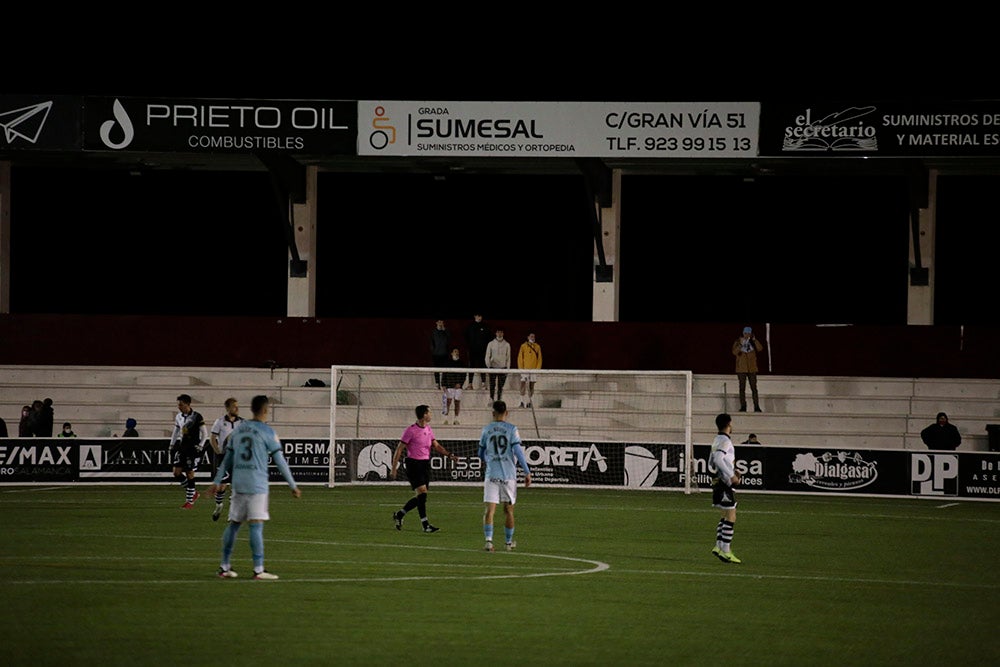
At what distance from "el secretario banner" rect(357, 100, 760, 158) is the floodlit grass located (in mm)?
12307

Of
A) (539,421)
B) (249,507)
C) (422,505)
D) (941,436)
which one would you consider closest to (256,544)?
(249,507)

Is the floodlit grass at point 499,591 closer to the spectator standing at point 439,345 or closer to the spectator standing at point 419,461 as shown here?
the spectator standing at point 419,461

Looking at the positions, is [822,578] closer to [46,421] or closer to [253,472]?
[253,472]

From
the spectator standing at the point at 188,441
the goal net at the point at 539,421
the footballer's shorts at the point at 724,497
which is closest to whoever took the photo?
the footballer's shorts at the point at 724,497

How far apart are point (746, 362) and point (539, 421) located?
5353 mm

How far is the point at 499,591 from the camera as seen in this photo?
1511cm

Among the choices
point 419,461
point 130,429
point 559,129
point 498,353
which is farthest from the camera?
point 498,353

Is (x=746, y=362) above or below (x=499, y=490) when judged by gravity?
above

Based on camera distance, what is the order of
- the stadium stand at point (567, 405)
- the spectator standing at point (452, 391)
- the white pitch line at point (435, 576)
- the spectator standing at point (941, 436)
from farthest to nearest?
1. the stadium stand at point (567, 405)
2. the spectator standing at point (452, 391)
3. the spectator standing at point (941, 436)
4. the white pitch line at point (435, 576)

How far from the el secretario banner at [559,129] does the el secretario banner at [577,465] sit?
25.6 ft

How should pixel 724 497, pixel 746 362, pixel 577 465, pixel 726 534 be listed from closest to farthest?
pixel 724 497 < pixel 726 534 < pixel 577 465 < pixel 746 362

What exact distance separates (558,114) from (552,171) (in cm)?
550

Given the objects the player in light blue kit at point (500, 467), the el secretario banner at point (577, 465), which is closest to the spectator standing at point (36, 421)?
the el secretario banner at point (577, 465)

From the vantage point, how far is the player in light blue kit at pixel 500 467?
18953 mm
